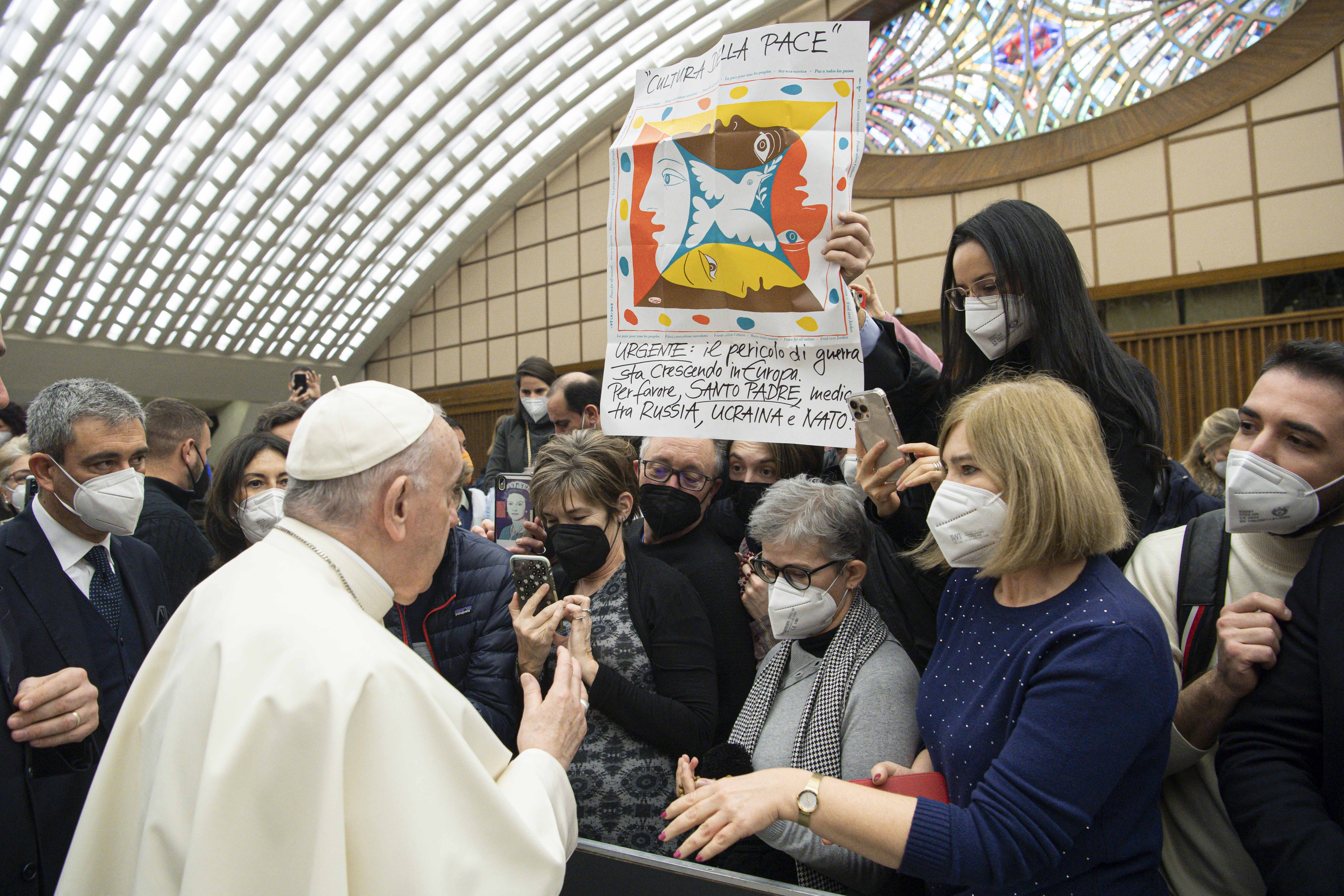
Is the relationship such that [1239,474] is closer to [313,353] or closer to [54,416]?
[54,416]

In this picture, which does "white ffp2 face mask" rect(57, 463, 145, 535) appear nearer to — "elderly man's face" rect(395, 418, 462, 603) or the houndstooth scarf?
"elderly man's face" rect(395, 418, 462, 603)

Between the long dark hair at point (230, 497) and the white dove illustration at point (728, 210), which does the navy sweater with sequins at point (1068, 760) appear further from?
the long dark hair at point (230, 497)

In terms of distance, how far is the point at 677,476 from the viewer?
2697 millimetres

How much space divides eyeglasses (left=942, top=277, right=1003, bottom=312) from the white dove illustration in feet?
1.58

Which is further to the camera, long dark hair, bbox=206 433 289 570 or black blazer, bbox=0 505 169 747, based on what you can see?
long dark hair, bbox=206 433 289 570

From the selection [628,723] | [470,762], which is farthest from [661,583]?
[470,762]

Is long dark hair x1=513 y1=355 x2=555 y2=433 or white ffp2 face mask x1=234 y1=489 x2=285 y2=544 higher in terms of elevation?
long dark hair x1=513 y1=355 x2=555 y2=433

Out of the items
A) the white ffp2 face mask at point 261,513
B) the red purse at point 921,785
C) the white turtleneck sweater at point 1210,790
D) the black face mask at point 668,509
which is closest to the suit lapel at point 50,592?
the white ffp2 face mask at point 261,513

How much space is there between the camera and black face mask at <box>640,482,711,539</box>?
8.47ft

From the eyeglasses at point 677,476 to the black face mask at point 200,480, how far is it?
1856 mm

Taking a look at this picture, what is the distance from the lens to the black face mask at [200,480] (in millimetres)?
3445

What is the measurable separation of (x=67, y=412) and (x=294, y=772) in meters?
1.79

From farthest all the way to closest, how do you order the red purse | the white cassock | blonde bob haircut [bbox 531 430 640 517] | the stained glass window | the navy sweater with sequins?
the stained glass window → blonde bob haircut [bbox 531 430 640 517] → the red purse → the navy sweater with sequins → the white cassock

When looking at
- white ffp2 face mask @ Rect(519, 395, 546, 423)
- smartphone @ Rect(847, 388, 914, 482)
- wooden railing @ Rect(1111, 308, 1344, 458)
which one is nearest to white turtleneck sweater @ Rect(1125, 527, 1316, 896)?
smartphone @ Rect(847, 388, 914, 482)
